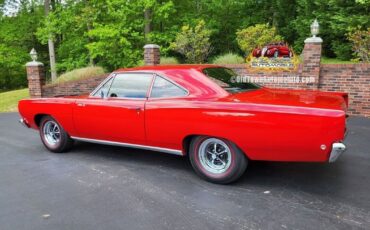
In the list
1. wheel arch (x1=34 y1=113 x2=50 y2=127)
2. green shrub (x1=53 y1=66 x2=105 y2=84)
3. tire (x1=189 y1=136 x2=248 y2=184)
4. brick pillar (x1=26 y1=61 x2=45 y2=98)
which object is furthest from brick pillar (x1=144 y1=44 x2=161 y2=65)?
tire (x1=189 y1=136 x2=248 y2=184)

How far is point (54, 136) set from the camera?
604 centimetres

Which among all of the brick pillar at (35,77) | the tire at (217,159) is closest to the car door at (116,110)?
the tire at (217,159)

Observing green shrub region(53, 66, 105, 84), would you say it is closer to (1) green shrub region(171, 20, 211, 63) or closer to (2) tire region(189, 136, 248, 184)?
(1) green shrub region(171, 20, 211, 63)

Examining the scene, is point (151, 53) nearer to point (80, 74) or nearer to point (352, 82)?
point (80, 74)

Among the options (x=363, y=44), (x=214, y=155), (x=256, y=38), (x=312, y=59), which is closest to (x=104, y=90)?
(x=214, y=155)

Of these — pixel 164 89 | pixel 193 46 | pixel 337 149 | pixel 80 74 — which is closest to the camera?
pixel 337 149

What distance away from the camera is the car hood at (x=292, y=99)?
3765mm

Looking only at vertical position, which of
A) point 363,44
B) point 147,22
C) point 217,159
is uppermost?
point 147,22

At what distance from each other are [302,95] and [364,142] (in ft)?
7.67

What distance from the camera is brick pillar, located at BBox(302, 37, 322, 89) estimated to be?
28.6 ft

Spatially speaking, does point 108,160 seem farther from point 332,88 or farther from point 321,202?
point 332,88

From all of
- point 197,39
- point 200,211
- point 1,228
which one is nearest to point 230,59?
point 197,39

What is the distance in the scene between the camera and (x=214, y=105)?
408 cm

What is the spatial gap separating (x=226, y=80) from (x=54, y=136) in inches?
129
